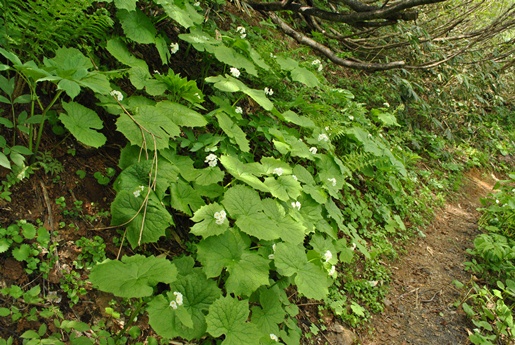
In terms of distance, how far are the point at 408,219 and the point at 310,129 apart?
2021mm

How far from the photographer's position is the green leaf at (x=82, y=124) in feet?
7.11

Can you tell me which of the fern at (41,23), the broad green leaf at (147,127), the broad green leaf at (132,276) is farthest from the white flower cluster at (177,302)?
the fern at (41,23)

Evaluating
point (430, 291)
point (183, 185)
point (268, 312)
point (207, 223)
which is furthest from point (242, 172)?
point (430, 291)

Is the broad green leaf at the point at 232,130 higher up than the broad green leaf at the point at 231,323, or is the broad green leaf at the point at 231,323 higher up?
the broad green leaf at the point at 232,130

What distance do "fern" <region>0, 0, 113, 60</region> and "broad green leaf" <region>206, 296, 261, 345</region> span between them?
195 cm

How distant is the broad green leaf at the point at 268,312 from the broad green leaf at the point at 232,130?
1.21 metres

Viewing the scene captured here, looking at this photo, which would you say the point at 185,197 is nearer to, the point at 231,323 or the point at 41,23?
the point at 231,323

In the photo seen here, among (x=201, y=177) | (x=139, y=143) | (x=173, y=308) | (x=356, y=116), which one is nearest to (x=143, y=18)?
(x=139, y=143)

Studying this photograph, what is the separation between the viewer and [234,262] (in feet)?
7.45

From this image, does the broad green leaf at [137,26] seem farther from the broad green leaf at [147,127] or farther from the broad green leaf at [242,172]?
the broad green leaf at [242,172]

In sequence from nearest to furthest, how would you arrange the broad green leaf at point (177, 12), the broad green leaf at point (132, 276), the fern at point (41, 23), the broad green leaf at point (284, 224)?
1. the broad green leaf at point (132, 276)
2. the fern at point (41, 23)
3. the broad green leaf at point (284, 224)
4. the broad green leaf at point (177, 12)

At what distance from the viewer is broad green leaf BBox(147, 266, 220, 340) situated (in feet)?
6.07

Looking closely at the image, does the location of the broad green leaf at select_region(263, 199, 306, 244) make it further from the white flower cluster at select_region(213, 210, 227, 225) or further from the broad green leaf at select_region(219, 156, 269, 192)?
the white flower cluster at select_region(213, 210, 227, 225)

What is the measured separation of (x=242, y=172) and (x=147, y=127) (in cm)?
82
